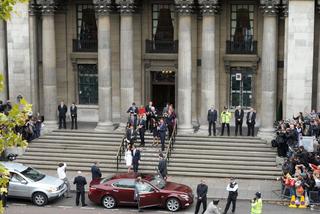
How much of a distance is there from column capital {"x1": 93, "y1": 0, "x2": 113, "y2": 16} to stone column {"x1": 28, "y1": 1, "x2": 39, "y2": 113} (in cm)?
374

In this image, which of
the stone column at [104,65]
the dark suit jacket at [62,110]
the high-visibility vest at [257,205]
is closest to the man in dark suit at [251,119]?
the stone column at [104,65]

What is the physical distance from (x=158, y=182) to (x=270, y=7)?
40.0ft

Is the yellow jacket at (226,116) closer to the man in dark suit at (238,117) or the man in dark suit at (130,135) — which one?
the man in dark suit at (238,117)

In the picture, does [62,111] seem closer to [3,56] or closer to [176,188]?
[3,56]

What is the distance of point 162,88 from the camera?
3703cm

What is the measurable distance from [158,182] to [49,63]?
503 inches

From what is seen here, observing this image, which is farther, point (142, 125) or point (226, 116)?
point (226, 116)

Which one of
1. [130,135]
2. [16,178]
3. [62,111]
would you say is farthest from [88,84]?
[16,178]

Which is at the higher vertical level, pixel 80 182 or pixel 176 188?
pixel 80 182

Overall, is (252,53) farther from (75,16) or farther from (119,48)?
(75,16)

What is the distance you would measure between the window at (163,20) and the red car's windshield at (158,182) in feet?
41.1

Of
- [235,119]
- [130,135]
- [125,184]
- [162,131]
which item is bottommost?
[125,184]

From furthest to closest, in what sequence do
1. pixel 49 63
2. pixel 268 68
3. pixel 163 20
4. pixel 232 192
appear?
pixel 163 20, pixel 49 63, pixel 268 68, pixel 232 192

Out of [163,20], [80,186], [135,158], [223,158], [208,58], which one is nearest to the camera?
[80,186]
